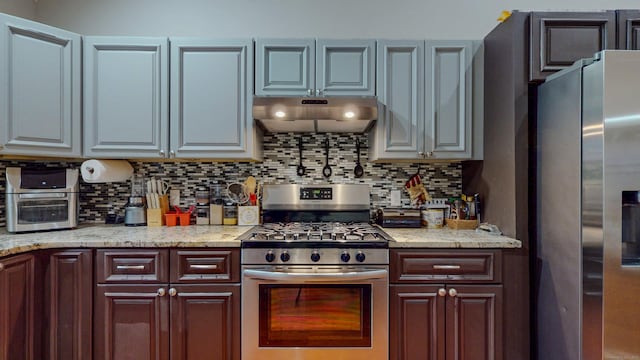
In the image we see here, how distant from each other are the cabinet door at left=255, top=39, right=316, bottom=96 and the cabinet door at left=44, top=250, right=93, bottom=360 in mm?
1418

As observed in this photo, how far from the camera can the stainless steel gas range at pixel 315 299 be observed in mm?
1769

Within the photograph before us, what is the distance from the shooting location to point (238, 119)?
2.14m

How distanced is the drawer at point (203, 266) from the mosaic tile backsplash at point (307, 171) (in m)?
0.78

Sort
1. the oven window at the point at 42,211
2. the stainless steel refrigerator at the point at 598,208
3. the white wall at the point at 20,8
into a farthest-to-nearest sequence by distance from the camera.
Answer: the white wall at the point at 20,8, the oven window at the point at 42,211, the stainless steel refrigerator at the point at 598,208

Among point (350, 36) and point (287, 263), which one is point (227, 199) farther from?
point (350, 36)

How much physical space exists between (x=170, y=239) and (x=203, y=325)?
0.50m

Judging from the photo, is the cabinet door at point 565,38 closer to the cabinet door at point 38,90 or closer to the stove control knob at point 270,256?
the stove control knob at point 270,256

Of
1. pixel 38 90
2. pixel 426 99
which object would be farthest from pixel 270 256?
pixel 38 90

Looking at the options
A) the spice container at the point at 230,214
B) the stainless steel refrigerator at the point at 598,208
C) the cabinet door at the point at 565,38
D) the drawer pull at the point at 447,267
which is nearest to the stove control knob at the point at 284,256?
the spice container at the point at 230,214

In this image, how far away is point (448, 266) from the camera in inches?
70.9

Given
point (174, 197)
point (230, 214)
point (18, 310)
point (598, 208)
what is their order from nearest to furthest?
point (598, 208), point (18, 310), point (230, 214), point (174, 197)

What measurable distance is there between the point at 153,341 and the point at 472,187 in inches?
87.1

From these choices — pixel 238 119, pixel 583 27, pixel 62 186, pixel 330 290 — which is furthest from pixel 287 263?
pixel 583 27

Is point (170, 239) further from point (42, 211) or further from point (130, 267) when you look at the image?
point (42, 211)
